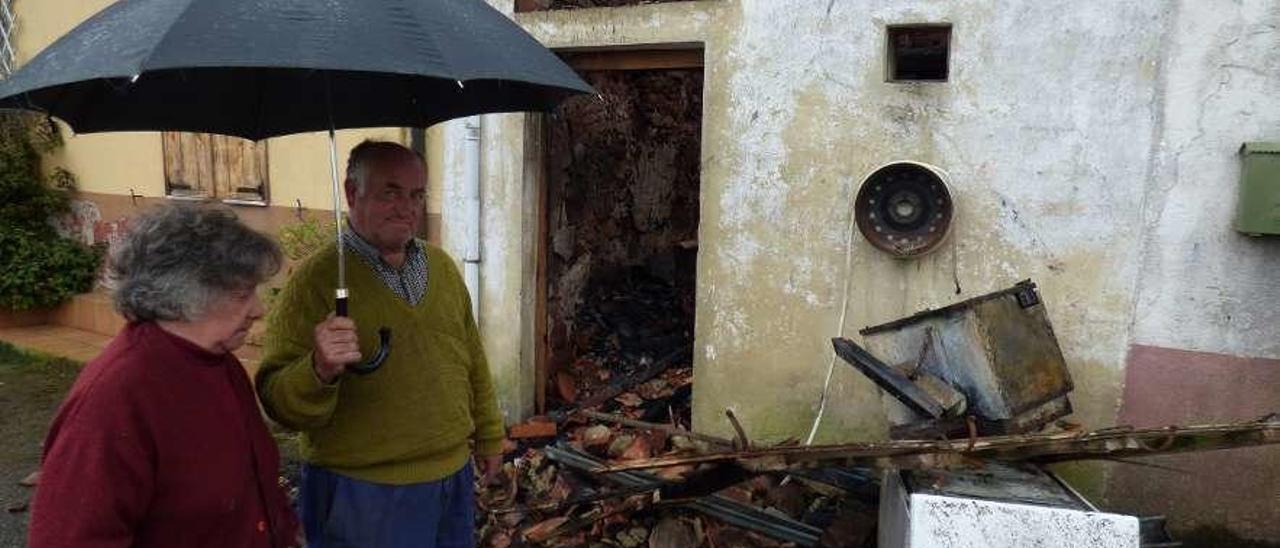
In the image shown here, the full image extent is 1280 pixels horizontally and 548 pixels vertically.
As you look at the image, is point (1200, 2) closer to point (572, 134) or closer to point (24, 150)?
point (572, 134)

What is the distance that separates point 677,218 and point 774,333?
381 centimetres

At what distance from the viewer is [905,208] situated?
4121mm

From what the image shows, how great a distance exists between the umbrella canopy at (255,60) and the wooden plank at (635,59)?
2096 millimetres

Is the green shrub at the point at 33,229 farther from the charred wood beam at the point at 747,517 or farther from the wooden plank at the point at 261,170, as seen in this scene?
the charred wood beam at the point at 747,517

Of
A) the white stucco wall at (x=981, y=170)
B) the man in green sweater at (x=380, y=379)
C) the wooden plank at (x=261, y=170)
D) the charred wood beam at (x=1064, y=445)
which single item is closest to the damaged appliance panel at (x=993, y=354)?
the charred wood beam at (x=1064, y=445)

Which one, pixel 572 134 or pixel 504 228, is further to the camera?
pixel 572 134

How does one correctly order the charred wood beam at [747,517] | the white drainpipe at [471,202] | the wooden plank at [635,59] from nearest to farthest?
1. the charred wood beam at [747,517]
2. the wooden plank at [635,59]
3. the white drainpipe at [471,202]

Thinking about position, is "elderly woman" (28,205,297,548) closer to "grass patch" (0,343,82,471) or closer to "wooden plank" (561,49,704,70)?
"wooden plank" (561,49,704,70)

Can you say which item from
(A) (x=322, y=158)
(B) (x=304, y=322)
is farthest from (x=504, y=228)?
(B) (x=304, y=322)

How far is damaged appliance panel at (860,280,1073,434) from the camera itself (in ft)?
10.6

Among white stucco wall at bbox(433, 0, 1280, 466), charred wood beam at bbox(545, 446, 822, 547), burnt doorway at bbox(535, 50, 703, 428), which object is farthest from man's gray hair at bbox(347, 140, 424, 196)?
burnt doorway at bbox(535, 50, 703, 428)

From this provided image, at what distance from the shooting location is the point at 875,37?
413cm

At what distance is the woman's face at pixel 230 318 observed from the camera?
182 cm

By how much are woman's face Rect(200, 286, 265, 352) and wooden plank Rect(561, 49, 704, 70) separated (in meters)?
3.36
